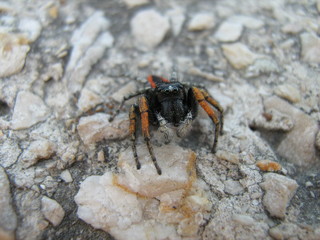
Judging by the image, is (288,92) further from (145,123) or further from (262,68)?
(145,123)

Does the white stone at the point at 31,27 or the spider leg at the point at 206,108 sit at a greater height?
the white stone at the point at 31,27

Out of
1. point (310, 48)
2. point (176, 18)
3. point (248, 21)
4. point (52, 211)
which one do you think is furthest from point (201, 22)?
point (52, 211)

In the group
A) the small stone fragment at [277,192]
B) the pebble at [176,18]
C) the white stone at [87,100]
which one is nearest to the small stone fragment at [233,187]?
the small stone fragment at [277,192]

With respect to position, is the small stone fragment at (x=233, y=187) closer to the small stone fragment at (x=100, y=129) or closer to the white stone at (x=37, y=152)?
the small stone fragment at (x=100, y=129)

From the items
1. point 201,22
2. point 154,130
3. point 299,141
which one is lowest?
point 299,141

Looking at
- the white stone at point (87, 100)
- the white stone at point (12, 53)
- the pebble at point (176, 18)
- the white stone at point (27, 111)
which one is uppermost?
the white stone at point (12, 53)

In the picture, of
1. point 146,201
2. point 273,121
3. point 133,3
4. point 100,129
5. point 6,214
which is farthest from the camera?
point 133,3

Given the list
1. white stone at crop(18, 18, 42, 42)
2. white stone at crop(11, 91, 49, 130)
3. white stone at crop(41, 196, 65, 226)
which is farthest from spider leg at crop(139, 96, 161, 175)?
white stone at crop(18, 18, 42, 42)

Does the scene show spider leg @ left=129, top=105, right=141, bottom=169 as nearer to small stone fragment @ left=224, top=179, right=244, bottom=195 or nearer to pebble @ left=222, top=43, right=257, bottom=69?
small stone fragment @ left=224, top=179, right=244, bottom=195
